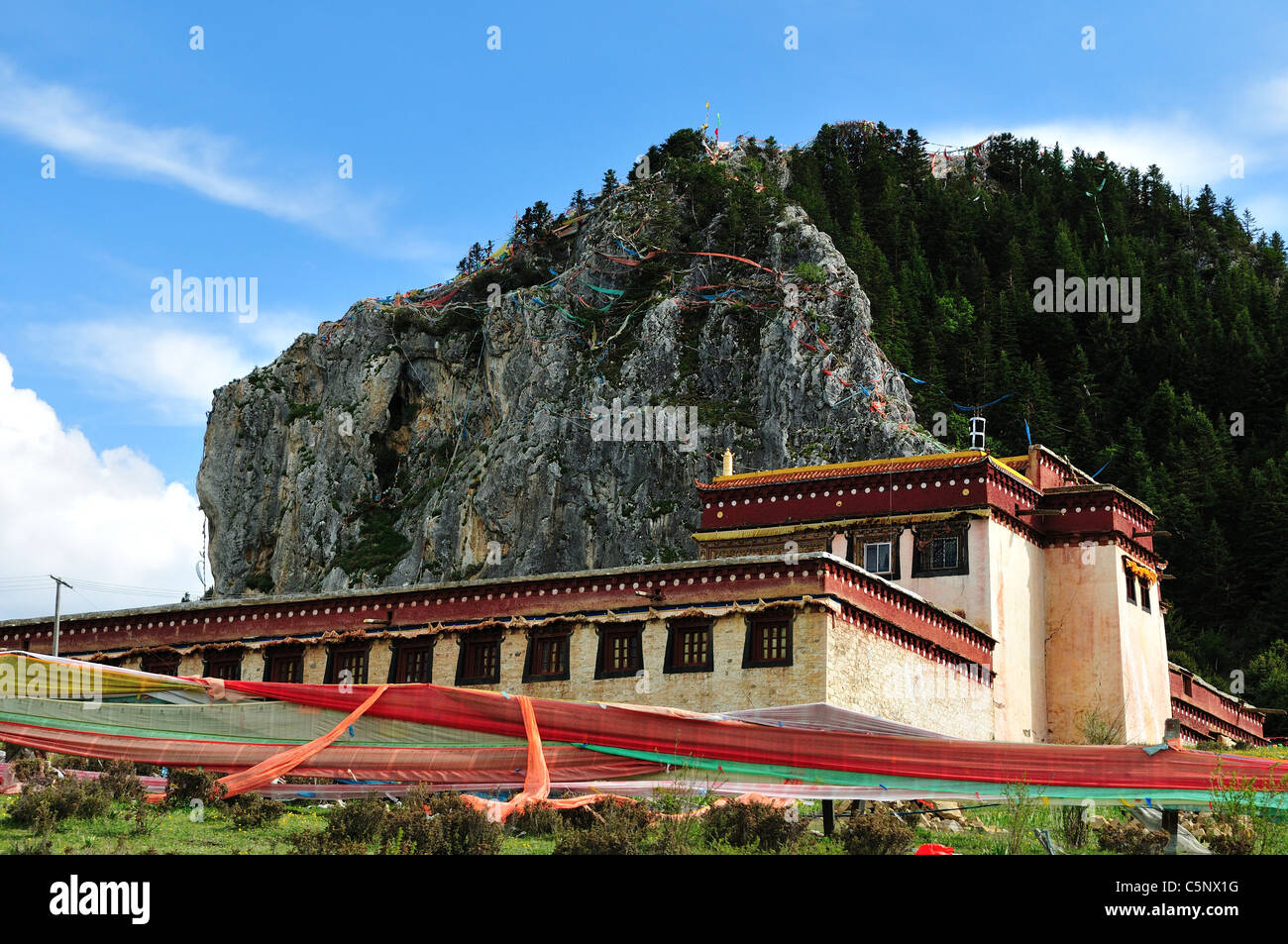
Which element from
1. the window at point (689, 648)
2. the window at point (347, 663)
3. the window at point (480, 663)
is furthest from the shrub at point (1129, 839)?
the window at point (347, 663)

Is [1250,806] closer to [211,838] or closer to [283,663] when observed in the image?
[211,838]

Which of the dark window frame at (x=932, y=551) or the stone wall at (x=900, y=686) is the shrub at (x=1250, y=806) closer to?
the stone wall at (x=900, y=686)

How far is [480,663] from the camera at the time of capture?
42.4 meters

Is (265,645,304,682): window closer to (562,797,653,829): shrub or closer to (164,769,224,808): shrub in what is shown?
(164,769,224,808): shrub

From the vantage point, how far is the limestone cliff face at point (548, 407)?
3410 inches

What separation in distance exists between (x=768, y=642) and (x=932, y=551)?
12015mm

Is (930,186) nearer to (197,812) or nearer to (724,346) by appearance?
(724,346)

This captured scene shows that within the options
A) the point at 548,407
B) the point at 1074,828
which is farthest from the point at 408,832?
the point at 548,407

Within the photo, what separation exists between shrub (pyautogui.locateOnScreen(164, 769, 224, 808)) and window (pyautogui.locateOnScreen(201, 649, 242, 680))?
917 inches

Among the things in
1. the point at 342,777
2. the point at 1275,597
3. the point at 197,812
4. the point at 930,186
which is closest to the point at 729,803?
the point at 342,777

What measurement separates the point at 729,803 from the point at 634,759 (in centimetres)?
223

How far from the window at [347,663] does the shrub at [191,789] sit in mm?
20691
